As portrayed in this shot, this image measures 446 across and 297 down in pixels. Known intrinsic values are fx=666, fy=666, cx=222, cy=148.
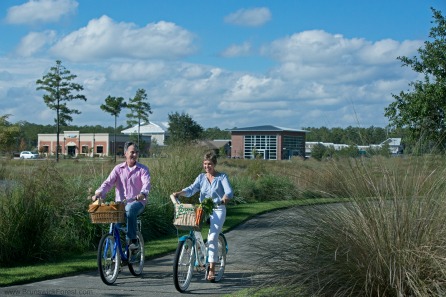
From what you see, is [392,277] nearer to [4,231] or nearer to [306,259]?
[306,259]

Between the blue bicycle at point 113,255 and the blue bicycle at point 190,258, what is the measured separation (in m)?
1.01

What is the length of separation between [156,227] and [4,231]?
4.89m

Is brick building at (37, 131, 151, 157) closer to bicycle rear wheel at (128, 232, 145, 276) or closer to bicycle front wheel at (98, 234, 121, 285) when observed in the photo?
bicycle rear wheel at (128, 232, 145, 276)

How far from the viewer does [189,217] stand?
345 inches

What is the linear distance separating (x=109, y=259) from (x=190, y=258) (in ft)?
3.76

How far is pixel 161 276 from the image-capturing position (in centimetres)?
988

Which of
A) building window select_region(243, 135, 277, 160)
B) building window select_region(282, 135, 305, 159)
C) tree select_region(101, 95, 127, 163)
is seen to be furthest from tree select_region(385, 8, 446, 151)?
building window select_region(243, 135, 277, 160)

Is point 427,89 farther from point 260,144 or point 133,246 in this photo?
point 260,144

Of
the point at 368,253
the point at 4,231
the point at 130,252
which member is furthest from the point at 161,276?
the point at 368,253

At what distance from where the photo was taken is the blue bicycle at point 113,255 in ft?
29.2

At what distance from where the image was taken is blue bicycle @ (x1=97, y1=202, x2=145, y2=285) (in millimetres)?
8894

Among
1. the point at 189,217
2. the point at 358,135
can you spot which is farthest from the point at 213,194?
the point at 358,135

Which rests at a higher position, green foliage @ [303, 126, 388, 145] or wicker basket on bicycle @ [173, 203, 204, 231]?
green foliage @ [303, 126, 388, 145]

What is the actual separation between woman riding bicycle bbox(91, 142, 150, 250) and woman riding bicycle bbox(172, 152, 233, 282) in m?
0.73
